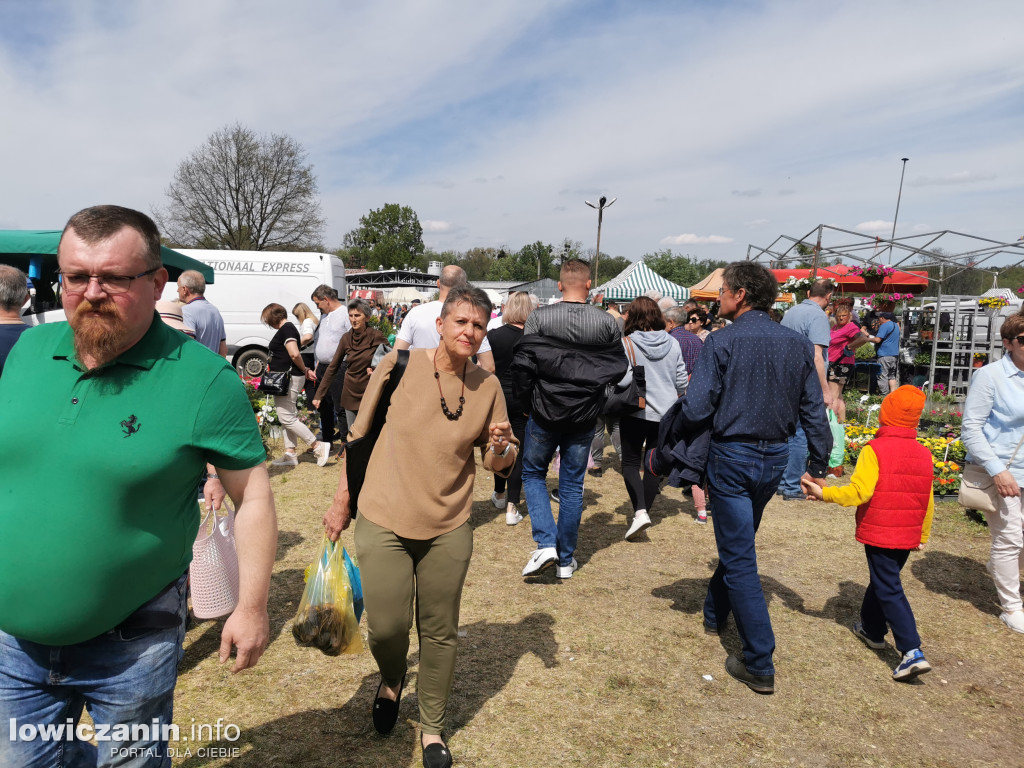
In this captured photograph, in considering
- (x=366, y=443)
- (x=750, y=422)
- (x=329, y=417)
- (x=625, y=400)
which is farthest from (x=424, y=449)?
(x=329, y=417)

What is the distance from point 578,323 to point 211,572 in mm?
2666

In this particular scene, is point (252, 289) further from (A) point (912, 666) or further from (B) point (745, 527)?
(A) point (912, 666)

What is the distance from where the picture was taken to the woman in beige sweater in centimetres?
254

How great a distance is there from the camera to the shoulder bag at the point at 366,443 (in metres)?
2.70

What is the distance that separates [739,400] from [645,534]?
105 inches

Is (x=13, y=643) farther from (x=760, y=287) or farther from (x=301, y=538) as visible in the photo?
(x=301, y=538)

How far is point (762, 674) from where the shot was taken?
3.28 m

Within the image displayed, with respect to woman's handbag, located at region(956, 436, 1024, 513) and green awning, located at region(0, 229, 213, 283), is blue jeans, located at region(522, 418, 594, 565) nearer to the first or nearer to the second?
woman's handbag, located at region(956, 436, 1024, 513)

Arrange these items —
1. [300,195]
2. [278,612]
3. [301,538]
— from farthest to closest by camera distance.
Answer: [300,195]
[301,538]
[278,612]

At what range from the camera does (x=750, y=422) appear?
128 inches

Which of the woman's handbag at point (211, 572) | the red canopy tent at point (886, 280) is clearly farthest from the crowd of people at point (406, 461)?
the red canopy tent at point (886, 280)

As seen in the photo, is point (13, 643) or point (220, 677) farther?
point (220, 677)

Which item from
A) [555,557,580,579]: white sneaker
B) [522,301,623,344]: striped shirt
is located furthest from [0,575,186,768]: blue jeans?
[555,557,580,579]: white sneaker

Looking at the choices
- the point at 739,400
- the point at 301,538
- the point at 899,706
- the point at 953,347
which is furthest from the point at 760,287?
the point at 953,347
